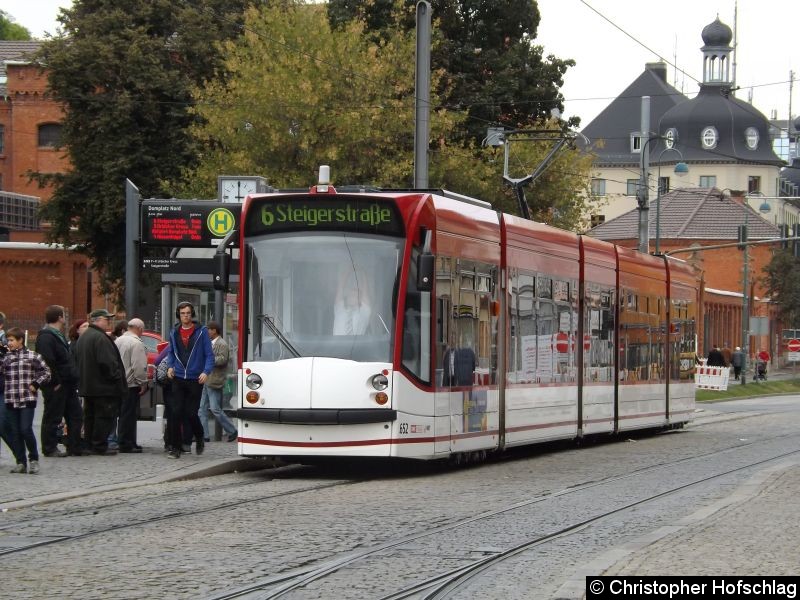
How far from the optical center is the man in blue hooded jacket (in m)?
19.0

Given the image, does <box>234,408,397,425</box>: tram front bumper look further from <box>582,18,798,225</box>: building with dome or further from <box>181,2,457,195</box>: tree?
<box>582,18,798,225</box>: building with dome

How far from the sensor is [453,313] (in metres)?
17.9

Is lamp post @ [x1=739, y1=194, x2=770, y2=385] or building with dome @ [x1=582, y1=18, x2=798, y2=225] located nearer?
lamp post @ [x1=739, y1=194, x2=770, y2=385]

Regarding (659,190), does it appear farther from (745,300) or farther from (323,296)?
(323,296)

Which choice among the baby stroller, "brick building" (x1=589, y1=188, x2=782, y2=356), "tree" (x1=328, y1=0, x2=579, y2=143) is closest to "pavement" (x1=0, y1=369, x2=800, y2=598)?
"tree" (x1=328, y1=0, x2=579, y2=143)

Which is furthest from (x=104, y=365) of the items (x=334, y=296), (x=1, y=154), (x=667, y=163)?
(x=667, y=163)

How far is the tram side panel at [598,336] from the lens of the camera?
23.7 metres

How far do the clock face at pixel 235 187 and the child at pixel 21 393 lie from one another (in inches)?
273

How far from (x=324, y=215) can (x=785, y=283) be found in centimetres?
6990

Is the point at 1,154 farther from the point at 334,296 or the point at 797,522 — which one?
the point at 797,522

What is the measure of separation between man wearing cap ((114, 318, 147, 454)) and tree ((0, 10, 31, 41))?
102 meters

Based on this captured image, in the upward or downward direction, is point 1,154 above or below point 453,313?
above

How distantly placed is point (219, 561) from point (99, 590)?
1295mm

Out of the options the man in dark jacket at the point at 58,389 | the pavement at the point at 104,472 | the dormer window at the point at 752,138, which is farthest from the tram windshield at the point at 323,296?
the dormer window at the point at 752,138
